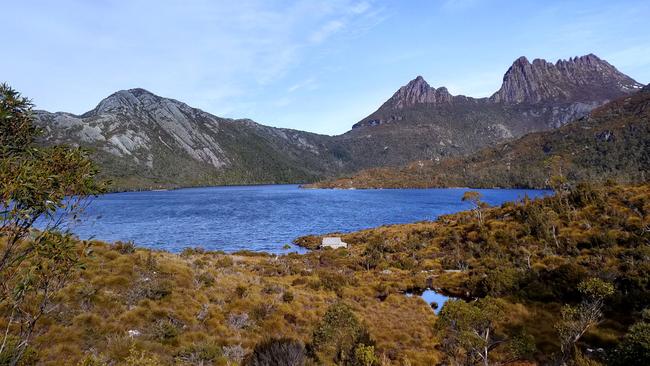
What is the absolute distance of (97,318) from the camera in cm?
1548

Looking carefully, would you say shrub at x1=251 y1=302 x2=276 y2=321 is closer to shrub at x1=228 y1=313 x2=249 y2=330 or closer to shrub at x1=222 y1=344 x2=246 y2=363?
shrub at x1=228 y1=313 x2=249 y2=330

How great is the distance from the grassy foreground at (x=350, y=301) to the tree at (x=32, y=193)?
3.53ft

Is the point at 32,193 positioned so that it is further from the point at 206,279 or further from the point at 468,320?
the point at 206,279

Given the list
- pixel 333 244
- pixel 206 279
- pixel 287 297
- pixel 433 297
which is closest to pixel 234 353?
pixel 287 297

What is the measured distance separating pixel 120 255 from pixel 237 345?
1340 centimetres

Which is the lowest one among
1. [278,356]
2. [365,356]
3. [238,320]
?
[238,320]

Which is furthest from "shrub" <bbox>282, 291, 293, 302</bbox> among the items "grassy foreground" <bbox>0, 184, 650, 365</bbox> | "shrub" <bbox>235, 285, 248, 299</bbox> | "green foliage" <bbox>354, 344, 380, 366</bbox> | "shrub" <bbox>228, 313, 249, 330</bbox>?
"green foliage" <bbox>354, 344, 380, 366</bbox>

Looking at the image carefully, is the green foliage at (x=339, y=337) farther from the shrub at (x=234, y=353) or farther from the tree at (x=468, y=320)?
the tree at (x=468, y=320)

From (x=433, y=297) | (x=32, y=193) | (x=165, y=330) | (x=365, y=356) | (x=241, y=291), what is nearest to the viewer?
(x=32, y=193)

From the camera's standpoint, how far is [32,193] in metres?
7.14

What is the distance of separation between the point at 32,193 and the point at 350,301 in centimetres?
2354

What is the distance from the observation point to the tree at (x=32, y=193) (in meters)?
6.73

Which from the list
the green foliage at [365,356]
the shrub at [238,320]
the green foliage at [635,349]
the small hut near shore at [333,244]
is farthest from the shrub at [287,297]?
the small hut near shore at [333,244]

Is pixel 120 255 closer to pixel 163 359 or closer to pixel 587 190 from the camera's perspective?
pixel 163 359
